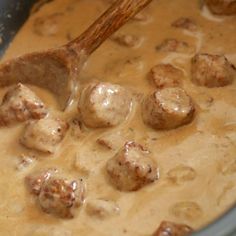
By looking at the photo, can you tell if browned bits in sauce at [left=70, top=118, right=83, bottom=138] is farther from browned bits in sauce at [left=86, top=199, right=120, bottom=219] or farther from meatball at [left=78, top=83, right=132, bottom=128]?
browned bits in sauce at [left=86, top=199, right=120, bottom=219]

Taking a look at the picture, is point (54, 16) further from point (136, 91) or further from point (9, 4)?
point (136, 91)

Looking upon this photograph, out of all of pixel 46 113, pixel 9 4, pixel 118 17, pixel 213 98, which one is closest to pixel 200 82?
pixel 213 98

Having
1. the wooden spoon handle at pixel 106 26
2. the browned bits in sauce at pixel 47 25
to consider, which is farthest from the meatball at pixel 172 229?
the browned bits in sauce at pixel 47 25

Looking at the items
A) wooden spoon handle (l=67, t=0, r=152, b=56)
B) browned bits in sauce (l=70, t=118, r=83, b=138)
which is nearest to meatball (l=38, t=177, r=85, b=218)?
browned bits in sauce (l=70, t=118, r=83, b=138)

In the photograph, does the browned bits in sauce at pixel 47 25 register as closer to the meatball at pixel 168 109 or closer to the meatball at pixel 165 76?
the meatball at pixel 165 76

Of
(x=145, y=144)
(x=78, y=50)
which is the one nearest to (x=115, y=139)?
(x=145, y=144)

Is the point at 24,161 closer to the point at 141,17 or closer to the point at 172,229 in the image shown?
the point at 172,229
